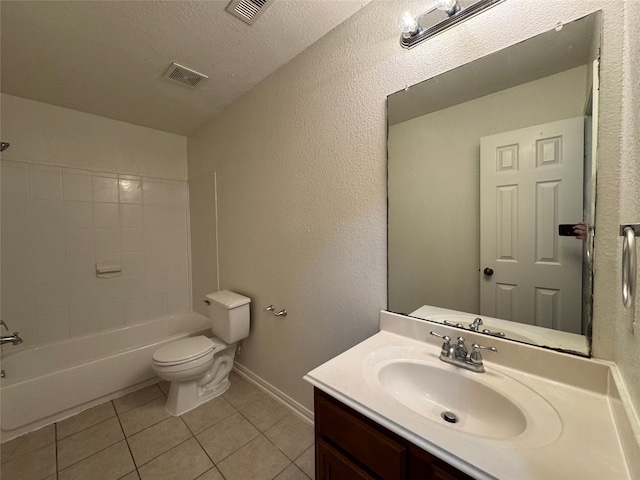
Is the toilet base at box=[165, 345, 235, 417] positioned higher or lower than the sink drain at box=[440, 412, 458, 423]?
lower

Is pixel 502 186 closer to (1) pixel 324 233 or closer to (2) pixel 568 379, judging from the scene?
(2) pixel 568 379

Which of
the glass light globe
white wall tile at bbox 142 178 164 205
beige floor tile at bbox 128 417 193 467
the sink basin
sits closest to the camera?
the sink basin

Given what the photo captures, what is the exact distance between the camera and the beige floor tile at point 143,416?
5.27ft

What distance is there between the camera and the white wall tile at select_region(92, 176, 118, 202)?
7.51 ft

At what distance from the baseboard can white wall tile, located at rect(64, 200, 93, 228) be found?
1884 mm

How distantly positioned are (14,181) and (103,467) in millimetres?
2184

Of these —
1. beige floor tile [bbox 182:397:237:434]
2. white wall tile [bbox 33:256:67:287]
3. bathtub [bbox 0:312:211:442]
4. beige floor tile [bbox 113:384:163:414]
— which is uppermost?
white wall tile [bbox 33:256:67:287]

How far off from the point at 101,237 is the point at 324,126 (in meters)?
2.35

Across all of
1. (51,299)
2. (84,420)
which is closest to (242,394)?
(84,420)

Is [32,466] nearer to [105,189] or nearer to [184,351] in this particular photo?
[184,351]

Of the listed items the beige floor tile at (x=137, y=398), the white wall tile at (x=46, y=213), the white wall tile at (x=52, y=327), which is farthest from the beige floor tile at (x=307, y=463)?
the white wall tile at (x=46, y=213)

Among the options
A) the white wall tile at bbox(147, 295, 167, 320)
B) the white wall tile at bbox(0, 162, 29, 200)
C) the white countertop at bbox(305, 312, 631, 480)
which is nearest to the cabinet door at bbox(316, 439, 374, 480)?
the white countertop at bbox(305, 312, 631, 480)

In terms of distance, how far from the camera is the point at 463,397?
0.85 meters

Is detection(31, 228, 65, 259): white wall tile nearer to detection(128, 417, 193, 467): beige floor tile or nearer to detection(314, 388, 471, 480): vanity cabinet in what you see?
detection(128, 417, 193, 467): beige floor tile
